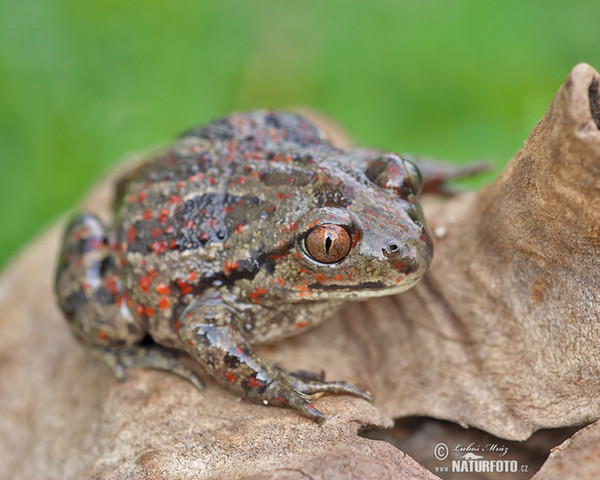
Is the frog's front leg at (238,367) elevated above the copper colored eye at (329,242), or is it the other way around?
the copper colored eye at (329,242)

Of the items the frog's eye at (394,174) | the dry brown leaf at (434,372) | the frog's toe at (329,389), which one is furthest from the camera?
the frog's eye at (394,174)

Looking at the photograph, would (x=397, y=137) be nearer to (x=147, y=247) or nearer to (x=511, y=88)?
(x=511, y=88)

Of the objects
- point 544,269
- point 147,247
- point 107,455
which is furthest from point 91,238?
point 544,269

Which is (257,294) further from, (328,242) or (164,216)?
(164,216)

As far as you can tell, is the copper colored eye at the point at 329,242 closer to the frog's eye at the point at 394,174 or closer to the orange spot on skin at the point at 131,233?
the frog's eye at the point at 394,174

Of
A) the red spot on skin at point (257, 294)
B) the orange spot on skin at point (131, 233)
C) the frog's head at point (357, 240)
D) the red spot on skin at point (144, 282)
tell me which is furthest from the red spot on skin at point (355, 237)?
the orange spot on skin at point (131, 233)
